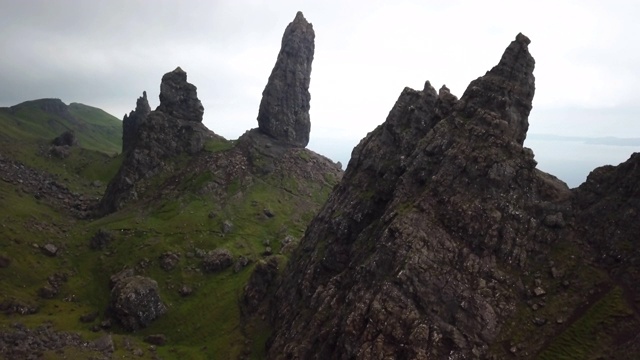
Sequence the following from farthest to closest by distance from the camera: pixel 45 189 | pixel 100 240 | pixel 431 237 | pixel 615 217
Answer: pixel 45 189
pixel 100 240
pixel 431 237
pixel 615 217

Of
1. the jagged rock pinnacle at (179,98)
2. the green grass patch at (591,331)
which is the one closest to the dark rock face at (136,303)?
the green grass patch at (591,331)

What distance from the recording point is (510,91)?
92.8 metres

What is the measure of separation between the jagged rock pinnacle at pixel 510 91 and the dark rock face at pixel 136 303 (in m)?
83.4

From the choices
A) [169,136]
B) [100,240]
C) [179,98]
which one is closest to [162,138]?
[169,136]

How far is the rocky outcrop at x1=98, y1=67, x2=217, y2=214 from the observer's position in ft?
545

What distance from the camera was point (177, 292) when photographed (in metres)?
120

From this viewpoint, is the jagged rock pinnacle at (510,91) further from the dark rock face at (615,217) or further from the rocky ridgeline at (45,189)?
the rocky ridgeline at (45,189)

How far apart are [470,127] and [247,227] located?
283ft

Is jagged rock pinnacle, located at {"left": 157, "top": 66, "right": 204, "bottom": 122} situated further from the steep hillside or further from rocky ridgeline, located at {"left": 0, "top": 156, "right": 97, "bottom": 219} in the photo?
rocky ridgeline, located at {"left": 0, "top": 156, "right": 97, "bottom": 219}

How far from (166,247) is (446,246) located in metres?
86.1

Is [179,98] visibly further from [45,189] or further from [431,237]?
[431,237]

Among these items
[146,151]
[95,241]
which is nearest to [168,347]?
[95,241]

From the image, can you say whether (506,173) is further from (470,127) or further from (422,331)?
(422,331)

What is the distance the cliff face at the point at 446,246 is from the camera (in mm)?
68438
